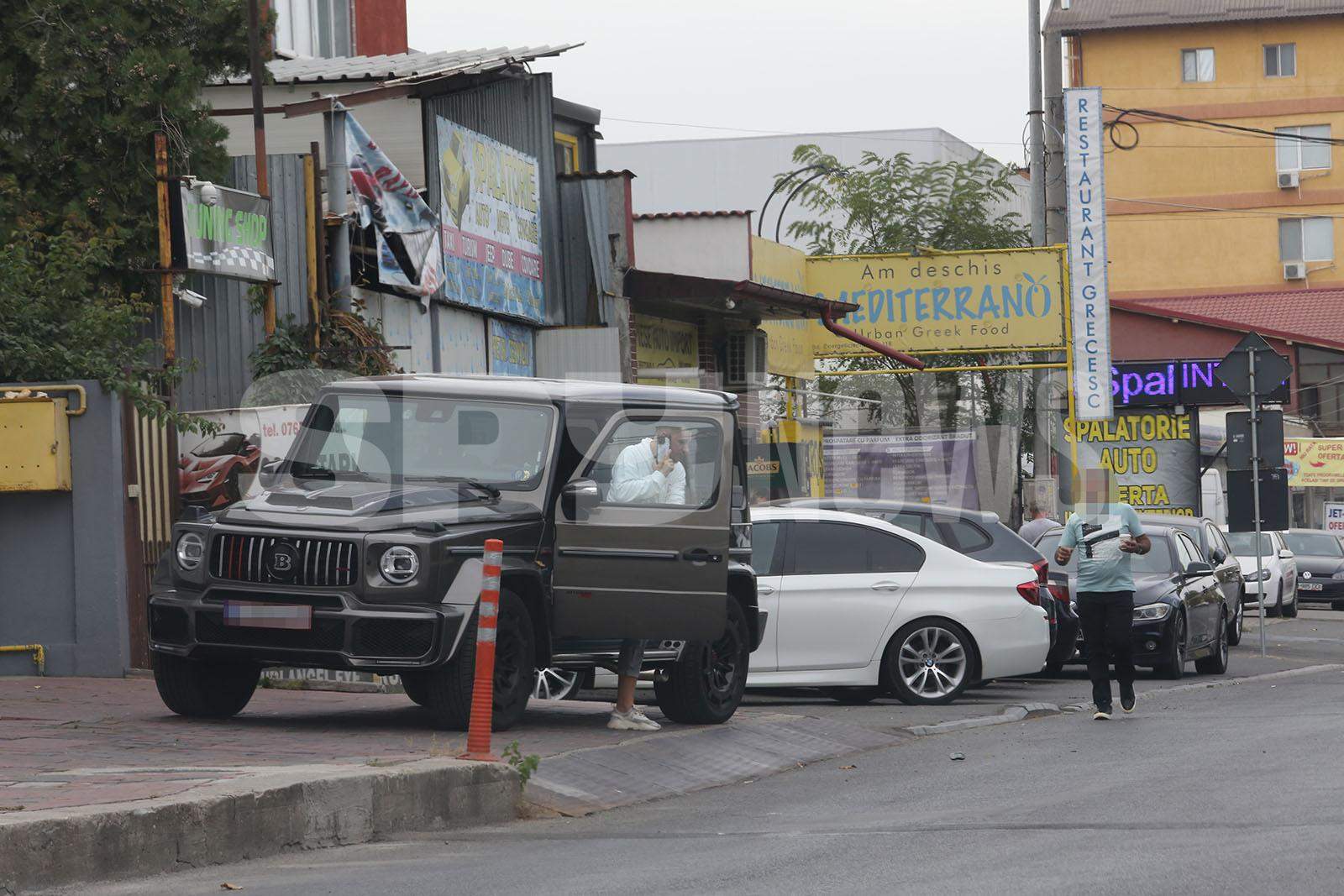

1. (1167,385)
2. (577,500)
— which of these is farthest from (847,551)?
(1167,385)

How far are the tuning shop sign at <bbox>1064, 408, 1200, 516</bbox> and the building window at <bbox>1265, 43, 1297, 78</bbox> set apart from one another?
3703 cm

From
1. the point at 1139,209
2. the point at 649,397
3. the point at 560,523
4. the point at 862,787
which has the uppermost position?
the point at 1139,209

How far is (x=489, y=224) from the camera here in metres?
21.3

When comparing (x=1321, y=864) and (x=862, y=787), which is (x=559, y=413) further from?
(x=1321, y=864)

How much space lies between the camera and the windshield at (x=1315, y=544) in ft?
125

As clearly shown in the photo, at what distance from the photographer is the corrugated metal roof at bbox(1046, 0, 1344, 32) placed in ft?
217

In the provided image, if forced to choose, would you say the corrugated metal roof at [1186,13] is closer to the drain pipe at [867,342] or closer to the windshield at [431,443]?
the drain pipe at [867,342]

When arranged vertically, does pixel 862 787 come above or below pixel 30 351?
below

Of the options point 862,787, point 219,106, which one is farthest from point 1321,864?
point 219,106

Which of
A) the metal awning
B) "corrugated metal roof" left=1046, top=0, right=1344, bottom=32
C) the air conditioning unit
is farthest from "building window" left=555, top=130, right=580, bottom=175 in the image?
"corrugated metal roof" left=1046, top=0, right=1344, bottom=32

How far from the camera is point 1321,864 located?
6.98 metres

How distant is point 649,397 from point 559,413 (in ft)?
2.30

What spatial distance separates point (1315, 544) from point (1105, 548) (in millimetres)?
25937

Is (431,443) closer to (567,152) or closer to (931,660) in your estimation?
(931,660)
